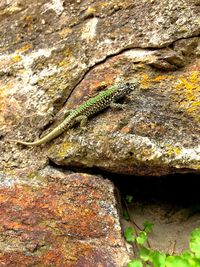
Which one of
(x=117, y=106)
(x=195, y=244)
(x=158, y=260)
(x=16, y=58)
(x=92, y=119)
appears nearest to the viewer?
(x=195, y=244)

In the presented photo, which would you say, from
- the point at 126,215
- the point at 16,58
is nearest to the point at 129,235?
the point at 126,215

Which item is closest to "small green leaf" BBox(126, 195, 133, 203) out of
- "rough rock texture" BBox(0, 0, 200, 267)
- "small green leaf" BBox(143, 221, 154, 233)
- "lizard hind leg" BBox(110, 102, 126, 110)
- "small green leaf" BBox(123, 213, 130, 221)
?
"small green leaf" BBox(123, 213, 130, 221)

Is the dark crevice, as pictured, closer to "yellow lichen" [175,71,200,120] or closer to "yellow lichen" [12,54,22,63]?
"yellow lichen" [175,71,200,120]

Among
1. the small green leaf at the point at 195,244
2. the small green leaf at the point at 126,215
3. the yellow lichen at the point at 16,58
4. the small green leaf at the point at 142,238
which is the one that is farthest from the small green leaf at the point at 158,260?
the yellow lichen at the point at 16,58

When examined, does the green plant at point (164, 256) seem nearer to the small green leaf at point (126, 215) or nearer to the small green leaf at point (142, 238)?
the small green leaf at point (142, 238)

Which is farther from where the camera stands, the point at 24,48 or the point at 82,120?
the point at 24,48

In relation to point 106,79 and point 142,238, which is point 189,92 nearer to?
point 106,79
